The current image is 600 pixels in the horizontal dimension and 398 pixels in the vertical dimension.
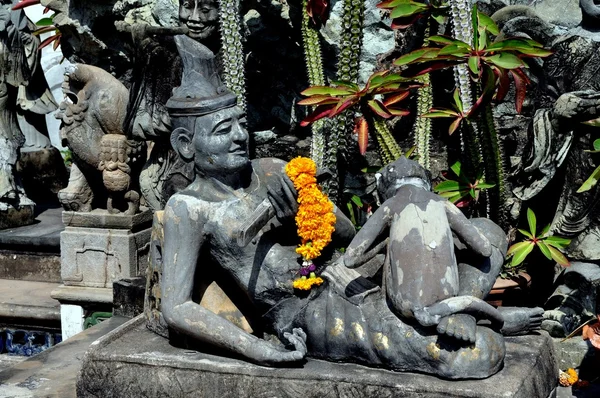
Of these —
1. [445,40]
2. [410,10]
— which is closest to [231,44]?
[410,10]

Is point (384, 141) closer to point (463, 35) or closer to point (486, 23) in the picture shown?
point (463, 35)

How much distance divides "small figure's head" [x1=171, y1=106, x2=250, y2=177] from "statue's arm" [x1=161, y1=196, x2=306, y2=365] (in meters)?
0.21

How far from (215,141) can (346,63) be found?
7.85 ft

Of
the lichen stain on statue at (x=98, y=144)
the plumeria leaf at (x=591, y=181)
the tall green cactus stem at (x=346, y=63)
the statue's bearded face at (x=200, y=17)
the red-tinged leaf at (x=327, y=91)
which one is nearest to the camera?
the red-tinged leaf at (x=327, y=91)

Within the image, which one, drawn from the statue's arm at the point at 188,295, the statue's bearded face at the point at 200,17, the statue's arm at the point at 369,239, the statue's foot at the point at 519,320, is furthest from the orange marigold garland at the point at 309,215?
the statue's bearded face at the point at 200,17

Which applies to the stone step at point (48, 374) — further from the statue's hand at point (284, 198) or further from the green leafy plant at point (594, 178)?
the green leafy plant at point (594, 178)

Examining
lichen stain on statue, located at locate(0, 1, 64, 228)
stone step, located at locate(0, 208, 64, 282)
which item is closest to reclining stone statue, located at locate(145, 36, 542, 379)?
stone step, located at locate(0, 208, 64, 282)

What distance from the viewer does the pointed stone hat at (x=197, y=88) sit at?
4656 millimetres

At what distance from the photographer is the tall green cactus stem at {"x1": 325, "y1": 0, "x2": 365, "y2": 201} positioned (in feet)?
22.2

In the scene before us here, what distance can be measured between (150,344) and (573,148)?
3.37m

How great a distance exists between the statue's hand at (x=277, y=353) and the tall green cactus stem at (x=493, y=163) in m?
2.64

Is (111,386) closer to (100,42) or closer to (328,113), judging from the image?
(328,113)

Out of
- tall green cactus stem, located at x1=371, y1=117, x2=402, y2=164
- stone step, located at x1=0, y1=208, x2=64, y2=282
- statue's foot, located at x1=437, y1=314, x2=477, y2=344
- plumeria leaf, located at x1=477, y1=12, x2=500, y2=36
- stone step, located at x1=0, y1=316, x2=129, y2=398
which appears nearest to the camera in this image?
statue's foot, located at x1=437, y1=314, x2=477, y2=344

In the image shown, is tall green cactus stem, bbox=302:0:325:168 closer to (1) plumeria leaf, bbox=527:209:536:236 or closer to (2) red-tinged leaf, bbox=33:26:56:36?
(1) plumeria leaf, bbox=527:209:536:236
